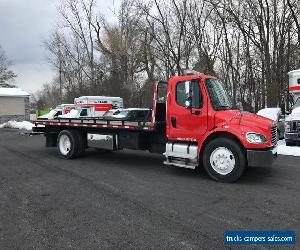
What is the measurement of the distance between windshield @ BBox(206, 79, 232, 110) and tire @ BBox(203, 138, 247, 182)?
0.83 meters

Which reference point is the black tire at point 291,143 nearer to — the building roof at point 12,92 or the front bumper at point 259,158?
the front bumper at point 259,158

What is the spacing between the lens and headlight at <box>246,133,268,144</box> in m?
7.14

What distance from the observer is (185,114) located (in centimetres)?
796

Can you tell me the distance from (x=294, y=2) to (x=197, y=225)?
22.6 m

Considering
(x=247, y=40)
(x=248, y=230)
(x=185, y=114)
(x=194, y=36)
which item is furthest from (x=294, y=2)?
(x=248, y=230)

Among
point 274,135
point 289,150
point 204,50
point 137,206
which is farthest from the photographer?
point 204,50

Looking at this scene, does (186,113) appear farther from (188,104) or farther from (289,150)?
(289,150)

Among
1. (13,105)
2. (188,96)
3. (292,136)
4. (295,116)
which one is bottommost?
(292,136)

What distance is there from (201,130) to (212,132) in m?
0.29

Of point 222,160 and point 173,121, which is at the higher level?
point 173,121

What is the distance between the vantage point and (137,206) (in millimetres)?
5844

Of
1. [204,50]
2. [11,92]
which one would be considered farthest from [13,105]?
[204,50]

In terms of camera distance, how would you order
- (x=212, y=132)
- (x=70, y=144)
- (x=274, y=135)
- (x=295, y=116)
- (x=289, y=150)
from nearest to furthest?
1. (x=212, y=132)
2. (x=274, y=135)
3. (x=70, y=144)
4. (x=289, y=150)
5. (x=295, y=116)

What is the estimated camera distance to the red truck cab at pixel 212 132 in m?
7.20
